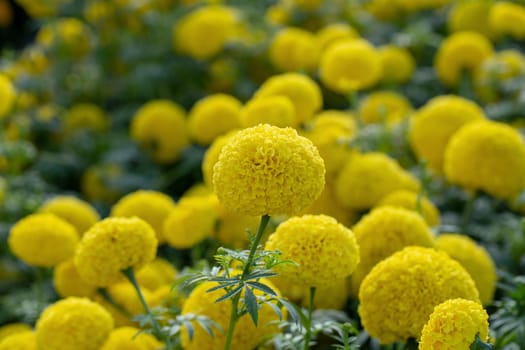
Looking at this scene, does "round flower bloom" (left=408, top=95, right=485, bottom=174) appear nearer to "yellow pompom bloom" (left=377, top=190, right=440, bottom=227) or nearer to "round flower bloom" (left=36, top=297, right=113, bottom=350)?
"yellow pompom bloom" (left=377, top=190, right=440, bottom=227)

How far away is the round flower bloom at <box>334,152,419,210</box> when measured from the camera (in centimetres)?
218

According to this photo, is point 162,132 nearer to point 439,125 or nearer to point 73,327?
point 439,125

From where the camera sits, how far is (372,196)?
2.19m

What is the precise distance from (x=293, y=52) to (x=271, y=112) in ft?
4.61

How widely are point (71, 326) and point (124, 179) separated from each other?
64.5 inches

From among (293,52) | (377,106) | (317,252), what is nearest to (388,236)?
(317,252)

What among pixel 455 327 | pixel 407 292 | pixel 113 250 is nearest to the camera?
pixel 455 327

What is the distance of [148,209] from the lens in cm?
236

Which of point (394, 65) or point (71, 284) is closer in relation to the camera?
point (71, 284)

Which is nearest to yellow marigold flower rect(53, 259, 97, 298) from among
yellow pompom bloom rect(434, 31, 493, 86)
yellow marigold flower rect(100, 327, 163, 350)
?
yellow marigold flower rect(100, 327, 163, 350)

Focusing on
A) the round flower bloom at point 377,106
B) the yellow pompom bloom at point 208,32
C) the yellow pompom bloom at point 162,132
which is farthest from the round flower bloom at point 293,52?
the yellow pompom bloom at point 162,132

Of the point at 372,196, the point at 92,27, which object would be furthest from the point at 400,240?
the point at 92,27

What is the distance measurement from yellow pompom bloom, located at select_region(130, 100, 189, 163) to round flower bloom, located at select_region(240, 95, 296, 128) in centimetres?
128

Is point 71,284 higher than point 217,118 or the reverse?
the reverse
